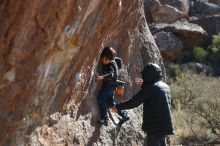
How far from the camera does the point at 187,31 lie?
33812 millimetres

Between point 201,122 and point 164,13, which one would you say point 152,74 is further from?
point 164,13

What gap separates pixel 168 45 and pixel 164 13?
6.02 m

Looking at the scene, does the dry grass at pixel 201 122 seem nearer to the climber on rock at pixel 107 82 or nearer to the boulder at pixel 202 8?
the climber on rock at pixel 107 82

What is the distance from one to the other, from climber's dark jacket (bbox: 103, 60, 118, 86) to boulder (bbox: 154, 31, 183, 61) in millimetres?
24097

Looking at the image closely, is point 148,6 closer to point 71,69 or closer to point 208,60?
point 208,60

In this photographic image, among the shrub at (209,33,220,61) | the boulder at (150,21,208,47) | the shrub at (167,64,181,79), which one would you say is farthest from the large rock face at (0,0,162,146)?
the shrub at (209,33,220,61)

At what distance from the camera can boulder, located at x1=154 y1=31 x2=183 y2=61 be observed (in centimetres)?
3190

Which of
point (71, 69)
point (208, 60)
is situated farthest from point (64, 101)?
point (208, 60)

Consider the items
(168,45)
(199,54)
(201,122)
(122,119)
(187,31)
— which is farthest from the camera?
(187,31)

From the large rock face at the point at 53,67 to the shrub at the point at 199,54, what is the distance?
2577cm

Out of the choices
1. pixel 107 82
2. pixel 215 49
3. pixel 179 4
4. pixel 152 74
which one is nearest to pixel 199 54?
pixel 215 49

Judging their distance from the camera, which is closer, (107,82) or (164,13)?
(107,82)

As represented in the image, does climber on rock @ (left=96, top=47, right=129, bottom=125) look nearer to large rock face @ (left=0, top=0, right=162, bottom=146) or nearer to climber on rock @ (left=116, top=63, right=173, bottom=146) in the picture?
large rock face @ (left=0, top=0, right=162, bottom=146)

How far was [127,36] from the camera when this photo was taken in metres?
8.94
